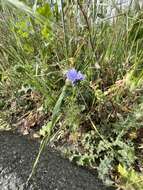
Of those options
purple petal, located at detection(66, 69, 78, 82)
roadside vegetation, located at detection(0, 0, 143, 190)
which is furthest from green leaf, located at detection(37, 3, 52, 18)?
purple petal, located at detection(66, 69, 78, 82)

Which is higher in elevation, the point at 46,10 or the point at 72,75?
the point at 46,10

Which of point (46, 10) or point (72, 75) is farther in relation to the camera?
point (46, 10)

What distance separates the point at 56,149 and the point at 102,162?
24 cm

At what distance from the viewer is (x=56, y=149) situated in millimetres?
1697

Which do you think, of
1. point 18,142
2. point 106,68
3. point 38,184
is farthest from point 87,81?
point 38,184

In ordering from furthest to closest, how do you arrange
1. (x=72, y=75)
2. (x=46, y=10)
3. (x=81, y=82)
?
(x=46, y=10) → (x=81, y=82) → (x=72, y=75)

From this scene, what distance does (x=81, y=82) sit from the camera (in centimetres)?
165

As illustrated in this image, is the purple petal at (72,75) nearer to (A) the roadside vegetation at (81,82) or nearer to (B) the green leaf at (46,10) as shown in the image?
(A) the roadside vegetation at (81,82)

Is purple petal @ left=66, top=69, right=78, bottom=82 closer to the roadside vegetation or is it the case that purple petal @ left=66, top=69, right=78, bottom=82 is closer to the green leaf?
the roadside vegetation

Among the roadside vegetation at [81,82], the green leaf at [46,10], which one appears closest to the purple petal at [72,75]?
the roadside vegetation at [81,82]

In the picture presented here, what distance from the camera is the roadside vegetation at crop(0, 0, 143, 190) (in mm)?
1587

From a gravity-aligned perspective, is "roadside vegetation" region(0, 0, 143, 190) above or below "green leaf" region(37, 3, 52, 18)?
below

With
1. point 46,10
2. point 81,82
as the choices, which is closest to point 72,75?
point 81,82

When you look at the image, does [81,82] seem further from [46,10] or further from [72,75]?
[46,10]
